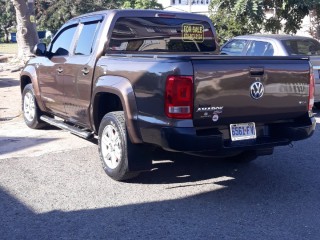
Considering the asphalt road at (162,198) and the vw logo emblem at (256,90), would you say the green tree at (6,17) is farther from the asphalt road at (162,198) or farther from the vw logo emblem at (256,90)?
the vw logo emblem at (256,90)

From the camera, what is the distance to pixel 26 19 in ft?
69.4

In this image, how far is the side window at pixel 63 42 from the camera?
24.7ft

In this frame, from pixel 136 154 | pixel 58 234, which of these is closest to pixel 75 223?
pixel 58 234

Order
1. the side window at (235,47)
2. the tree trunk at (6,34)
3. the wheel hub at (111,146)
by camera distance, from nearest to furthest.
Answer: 1. the wheel hub at (111,146)
2. the side window at (235,47)
3. the tree trunk at (6,34)

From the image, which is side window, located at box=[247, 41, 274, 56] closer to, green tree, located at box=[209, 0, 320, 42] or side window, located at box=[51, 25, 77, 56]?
side window, located at box=[51, 25, 77, 56]

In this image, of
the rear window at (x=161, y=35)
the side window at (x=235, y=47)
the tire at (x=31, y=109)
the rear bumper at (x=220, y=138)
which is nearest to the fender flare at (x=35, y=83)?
the tire at (x=31, y=109)

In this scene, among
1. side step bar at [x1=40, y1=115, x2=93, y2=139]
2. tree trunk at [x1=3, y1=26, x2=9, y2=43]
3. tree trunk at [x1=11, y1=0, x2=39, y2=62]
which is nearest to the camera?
side step bar at [x1=40, y1=115, x2=93, y2=139]

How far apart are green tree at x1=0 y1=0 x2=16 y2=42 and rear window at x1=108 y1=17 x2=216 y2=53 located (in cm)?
5120

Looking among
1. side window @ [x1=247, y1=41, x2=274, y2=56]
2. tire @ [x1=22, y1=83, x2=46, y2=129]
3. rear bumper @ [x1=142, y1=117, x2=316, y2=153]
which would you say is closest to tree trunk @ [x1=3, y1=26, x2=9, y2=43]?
side window @ [x1=247, y1=41, x2=274, y2=56]

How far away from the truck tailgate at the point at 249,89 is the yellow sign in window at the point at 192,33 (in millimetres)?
2024

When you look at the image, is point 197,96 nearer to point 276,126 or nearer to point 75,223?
point 276,126

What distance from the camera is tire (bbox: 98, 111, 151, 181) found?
5609 millimetres

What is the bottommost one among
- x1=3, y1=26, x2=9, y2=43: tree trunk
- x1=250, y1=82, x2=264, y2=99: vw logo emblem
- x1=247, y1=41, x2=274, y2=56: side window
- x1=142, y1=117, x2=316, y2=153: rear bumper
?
x1=3, y1=26, x2=9, y2=43: tree trunk

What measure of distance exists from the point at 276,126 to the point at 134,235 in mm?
2241
